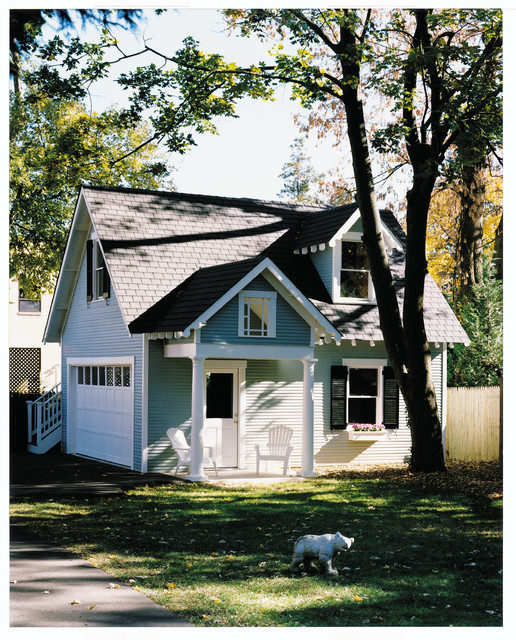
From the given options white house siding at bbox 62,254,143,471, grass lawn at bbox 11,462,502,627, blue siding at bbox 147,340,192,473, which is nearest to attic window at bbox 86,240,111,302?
white house siding at bbox 62,254,143,471

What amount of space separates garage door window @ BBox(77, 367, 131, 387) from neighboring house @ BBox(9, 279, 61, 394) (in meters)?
13.3

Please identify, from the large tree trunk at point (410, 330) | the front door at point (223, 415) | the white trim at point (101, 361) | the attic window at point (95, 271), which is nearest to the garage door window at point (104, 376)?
the white trim at point (101, 361)

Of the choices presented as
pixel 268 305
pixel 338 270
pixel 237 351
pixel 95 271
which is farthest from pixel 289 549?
pixel 95 271

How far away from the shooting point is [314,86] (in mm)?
14492

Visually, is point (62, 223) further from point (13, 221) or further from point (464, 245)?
point (464, 245)

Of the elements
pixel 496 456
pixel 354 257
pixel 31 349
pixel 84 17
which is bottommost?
pixel 496 456

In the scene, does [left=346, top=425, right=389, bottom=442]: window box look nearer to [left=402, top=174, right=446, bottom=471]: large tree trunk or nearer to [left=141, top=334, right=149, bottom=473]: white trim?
[left=402, top=174, right=446, bottom=471]: large tree trunk

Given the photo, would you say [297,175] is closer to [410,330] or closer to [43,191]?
[43,191]

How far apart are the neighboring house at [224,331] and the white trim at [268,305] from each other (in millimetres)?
20

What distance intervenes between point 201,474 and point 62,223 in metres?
14.4

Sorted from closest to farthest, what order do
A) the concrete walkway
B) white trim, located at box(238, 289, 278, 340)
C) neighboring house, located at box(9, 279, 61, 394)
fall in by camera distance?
the concrete walkway → white trim, located at box(238, 289, 278, 340) → neighboring house, located at box(9, 279, 61, 394)

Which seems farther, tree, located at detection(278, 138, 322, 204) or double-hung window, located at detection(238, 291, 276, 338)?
tree, located at detection(278, 138, 322, 204)

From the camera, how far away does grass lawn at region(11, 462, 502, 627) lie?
7.27 m
